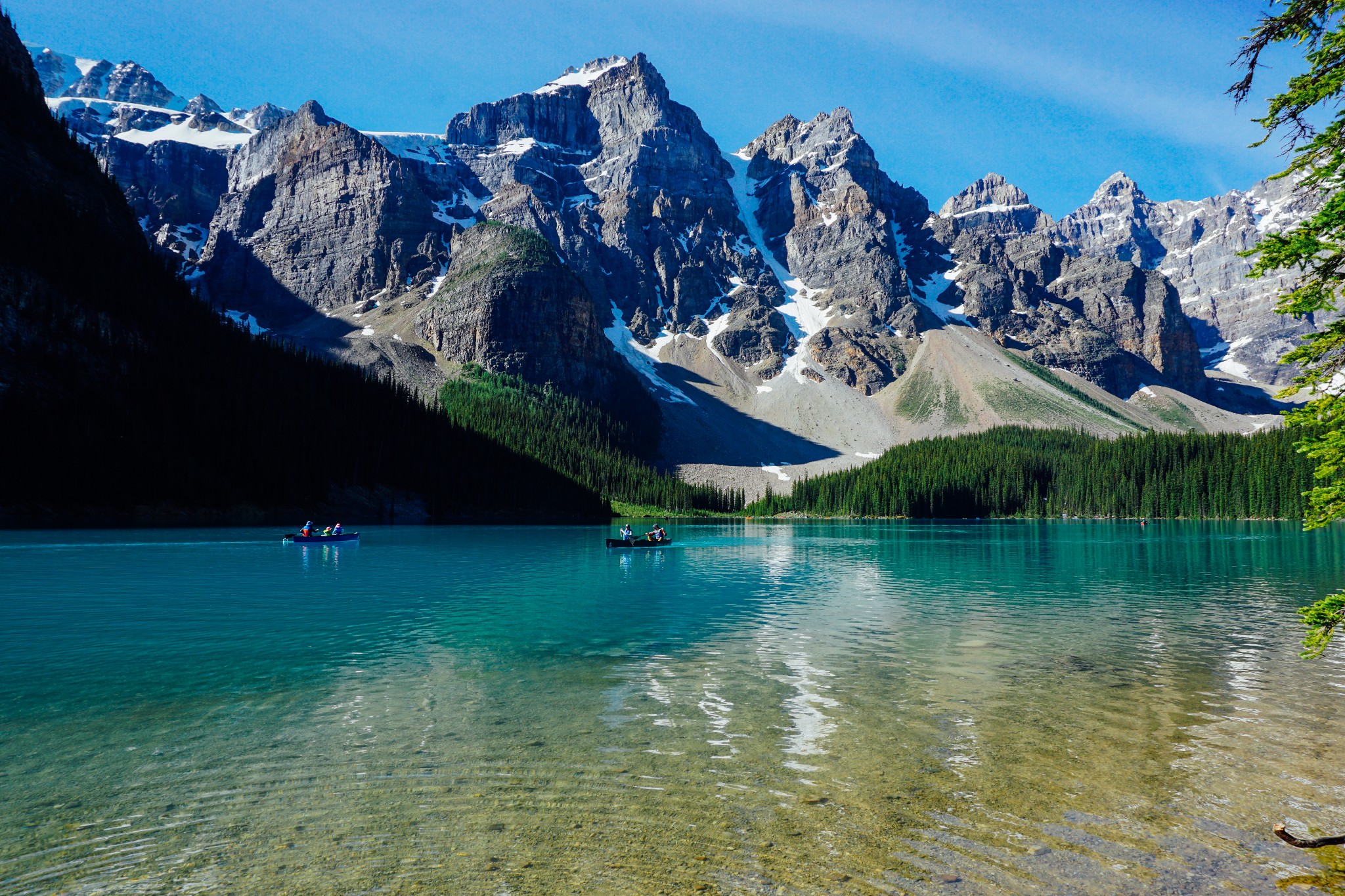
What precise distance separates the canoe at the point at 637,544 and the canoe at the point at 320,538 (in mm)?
29359

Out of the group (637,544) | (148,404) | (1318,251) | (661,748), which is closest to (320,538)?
(637,544)

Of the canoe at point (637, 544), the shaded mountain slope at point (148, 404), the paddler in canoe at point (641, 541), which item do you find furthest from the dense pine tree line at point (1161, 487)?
the paddler in canoe at point (641, 541)

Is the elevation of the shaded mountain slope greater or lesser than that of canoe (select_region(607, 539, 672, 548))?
greater

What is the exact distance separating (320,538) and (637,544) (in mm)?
33443

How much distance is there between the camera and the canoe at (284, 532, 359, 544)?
79.6 metres

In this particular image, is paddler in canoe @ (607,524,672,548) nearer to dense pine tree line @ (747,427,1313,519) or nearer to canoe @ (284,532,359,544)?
canoe @ (284,532,359,544)

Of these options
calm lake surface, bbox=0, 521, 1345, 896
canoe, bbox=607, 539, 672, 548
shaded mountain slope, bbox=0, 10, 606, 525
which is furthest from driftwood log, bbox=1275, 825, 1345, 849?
shaded mountain slope, bbox=0, 10, 606, 525

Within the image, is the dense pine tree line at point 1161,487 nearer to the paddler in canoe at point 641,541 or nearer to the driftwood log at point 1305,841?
the paddler in canoe at point 641,541

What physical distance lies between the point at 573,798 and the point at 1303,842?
9.45 m

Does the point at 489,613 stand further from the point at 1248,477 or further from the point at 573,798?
the point at 1248,477

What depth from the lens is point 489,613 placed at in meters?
34.2

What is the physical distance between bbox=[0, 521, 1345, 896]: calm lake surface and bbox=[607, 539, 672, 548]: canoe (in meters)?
39.8

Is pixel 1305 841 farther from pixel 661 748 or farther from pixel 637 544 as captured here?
pixel 637 544

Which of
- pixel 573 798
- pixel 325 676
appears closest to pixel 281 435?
pixel 325 676
